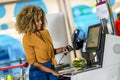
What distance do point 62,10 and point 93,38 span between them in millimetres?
3345

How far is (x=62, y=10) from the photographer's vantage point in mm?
5875

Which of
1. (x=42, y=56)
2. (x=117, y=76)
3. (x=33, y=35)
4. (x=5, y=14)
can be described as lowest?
(x=117, y=76)

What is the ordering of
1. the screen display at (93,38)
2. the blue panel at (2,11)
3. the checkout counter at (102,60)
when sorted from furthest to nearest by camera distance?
1. the blue panel at (2,11)
2. the screen display at (93,38)
3. the checkout counter at (102,60)

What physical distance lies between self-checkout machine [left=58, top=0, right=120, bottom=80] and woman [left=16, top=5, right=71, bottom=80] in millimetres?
213

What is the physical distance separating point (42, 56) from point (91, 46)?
496 millimetres

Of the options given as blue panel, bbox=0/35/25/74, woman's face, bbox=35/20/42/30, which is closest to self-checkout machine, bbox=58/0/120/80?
woman's face, bbox=35/20/42/30

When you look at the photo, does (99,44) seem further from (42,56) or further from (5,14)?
(5,14)

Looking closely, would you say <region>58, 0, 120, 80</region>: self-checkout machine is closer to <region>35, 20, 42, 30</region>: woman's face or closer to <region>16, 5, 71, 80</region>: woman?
<region>16, 5, 71, 80</region>: woman

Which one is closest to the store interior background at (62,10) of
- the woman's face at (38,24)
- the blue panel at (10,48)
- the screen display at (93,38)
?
the blue panel at (10,48)

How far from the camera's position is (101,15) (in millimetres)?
2627

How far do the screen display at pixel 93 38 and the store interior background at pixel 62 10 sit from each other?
269cm

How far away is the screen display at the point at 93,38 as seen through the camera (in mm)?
2492

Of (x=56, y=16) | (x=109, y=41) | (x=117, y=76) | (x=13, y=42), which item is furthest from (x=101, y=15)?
(x=13, y=42)

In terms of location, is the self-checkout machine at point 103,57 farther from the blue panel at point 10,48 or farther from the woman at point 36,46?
the blue panel at point 10,48
